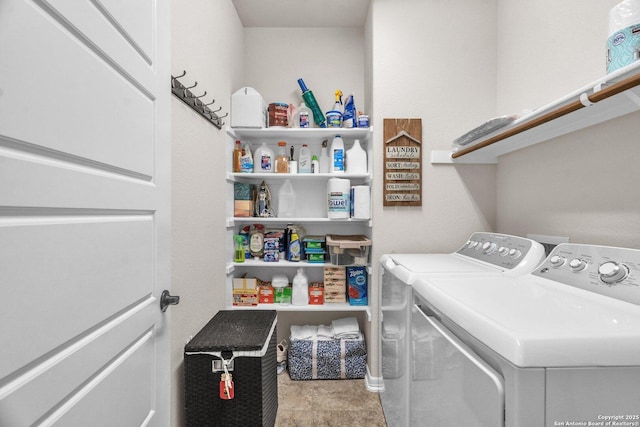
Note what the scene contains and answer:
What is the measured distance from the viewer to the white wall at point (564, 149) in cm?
117

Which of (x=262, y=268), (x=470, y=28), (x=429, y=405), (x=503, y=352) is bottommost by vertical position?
(x=429, y=405)

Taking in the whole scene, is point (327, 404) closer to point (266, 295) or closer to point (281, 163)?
point (266, 295)

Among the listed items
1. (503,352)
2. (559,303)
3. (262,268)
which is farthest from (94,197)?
(262,268)

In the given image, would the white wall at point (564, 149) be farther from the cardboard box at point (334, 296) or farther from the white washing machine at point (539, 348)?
the cardboard box at point (334, 296)

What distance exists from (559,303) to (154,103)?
4.41ft

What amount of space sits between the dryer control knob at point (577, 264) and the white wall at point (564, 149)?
Result: 0.81 ft

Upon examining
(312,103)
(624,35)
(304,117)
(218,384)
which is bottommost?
(218,384)

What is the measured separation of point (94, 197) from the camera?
654mm

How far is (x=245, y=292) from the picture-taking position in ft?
7.27

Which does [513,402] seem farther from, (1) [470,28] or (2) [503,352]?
(1) [470,28]

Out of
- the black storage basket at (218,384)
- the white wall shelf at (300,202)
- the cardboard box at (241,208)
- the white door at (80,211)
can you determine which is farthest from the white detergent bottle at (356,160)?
the white door at (80,211)

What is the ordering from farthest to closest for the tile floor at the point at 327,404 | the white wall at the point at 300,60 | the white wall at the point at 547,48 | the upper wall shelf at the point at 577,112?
the white wall at the point at 300,60 < the tile floor at the point at 327,404 < the white wall at the point at 547,48 < the upper wall shelf at the point at 577,112

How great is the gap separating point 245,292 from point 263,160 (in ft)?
3.25

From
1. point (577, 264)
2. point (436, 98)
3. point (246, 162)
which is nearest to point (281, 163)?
point (246, 162)
